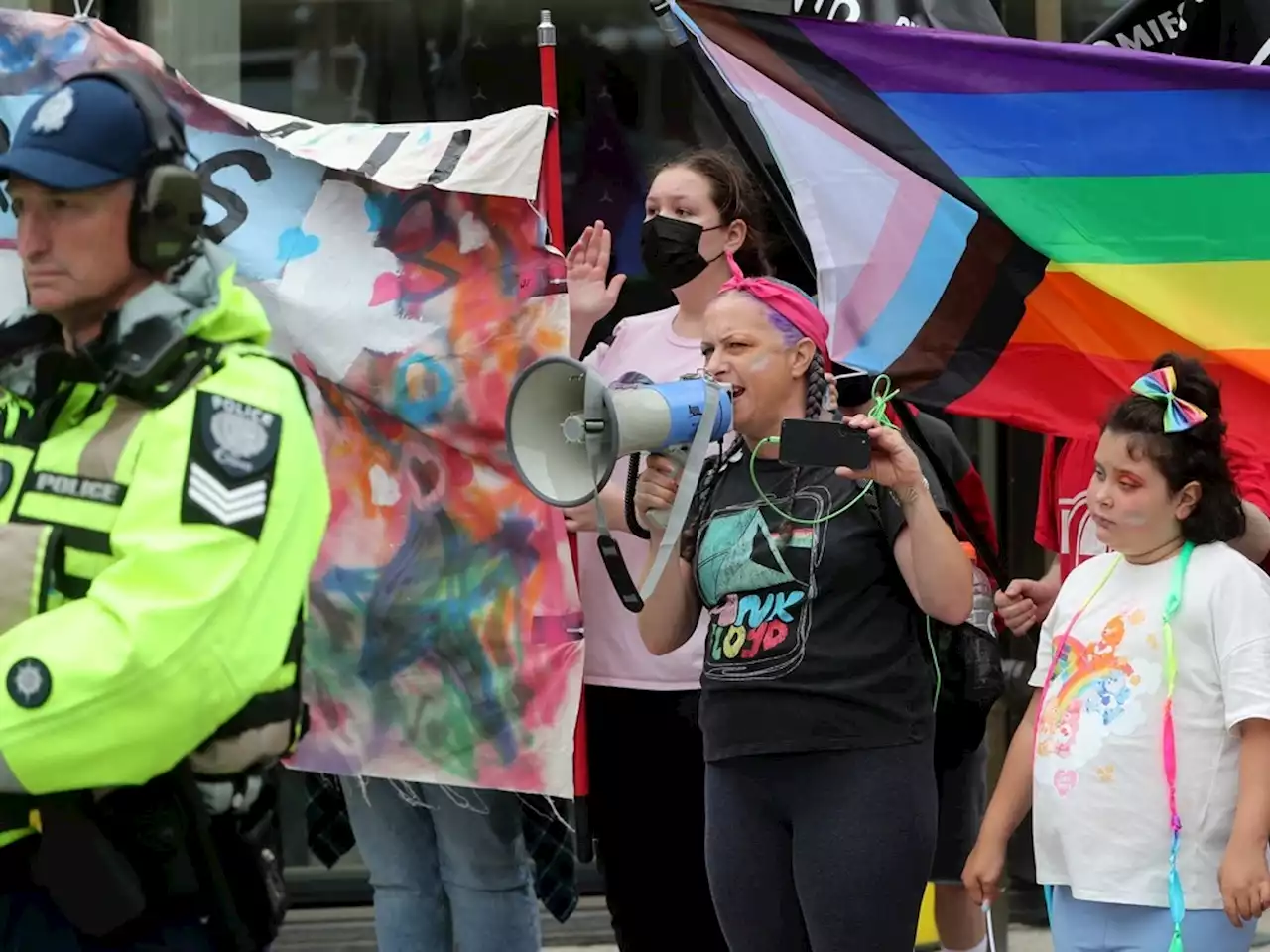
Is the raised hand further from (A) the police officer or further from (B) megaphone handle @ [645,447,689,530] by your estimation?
(A) the police officer

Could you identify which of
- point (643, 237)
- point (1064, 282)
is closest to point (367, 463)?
point (643, 237)

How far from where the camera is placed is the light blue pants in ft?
10.5

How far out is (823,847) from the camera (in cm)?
332

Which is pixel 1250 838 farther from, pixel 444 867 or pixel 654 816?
pixel 444 867

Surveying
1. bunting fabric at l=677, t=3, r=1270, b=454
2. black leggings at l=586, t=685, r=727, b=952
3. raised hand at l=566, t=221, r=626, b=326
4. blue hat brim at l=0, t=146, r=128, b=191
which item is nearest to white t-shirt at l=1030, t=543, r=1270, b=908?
bunting fabric at l=677, t=3, r=1270, b=454

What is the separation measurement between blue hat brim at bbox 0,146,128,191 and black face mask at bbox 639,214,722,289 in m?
1.92

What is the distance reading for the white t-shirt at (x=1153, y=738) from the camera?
319 cm

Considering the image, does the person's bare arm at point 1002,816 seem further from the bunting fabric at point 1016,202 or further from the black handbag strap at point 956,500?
the bunting fabric at point 1016,202

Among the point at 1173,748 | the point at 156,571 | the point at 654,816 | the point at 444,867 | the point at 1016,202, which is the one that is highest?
the point at 1016,202

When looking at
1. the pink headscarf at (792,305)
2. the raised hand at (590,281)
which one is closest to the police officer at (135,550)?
the pink headscarf at (792,305)

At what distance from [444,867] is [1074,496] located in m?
1.58

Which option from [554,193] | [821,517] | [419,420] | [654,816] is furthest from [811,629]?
[554,193]

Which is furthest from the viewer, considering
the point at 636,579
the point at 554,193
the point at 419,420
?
the point at 554,193

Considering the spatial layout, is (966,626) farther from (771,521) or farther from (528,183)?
(528,183)
